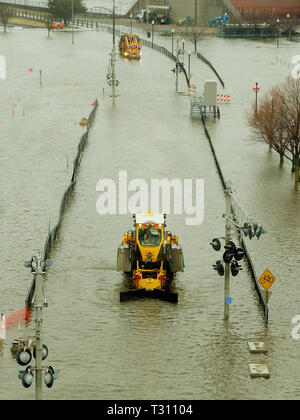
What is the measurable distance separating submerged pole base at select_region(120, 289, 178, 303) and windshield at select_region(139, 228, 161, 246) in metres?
2.06

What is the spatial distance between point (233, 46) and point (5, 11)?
4935cm

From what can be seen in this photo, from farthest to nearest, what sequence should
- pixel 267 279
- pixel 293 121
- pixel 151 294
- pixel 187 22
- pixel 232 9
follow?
pixel 187 22
pixel 232 9
pixel 293 121
pixel 151 294
pixel 267 279

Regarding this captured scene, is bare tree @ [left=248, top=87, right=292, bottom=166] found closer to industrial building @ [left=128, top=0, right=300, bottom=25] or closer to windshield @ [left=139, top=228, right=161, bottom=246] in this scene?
windshield @ [left=139, top=228, right=161, bottom=246]

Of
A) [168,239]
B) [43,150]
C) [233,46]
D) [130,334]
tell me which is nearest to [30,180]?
[43,150]

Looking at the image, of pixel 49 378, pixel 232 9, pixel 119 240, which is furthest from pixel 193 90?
pixel 49 378

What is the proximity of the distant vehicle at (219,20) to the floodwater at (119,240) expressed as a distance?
54317 millimetres

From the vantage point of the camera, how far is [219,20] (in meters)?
151

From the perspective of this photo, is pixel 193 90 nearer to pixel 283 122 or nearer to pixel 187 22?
pixel 283 122

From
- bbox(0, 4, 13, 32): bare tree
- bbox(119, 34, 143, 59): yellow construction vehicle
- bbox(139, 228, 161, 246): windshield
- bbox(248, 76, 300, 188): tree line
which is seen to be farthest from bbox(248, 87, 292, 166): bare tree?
bbox(0, 4, 13, 32): bare tree

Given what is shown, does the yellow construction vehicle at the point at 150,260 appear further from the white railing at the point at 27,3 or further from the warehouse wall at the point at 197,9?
the white railing at the point at 27,3

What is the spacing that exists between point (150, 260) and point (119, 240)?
8412 millimetres

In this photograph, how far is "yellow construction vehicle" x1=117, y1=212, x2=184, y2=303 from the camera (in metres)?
37.1

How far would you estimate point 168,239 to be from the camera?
39.4m
